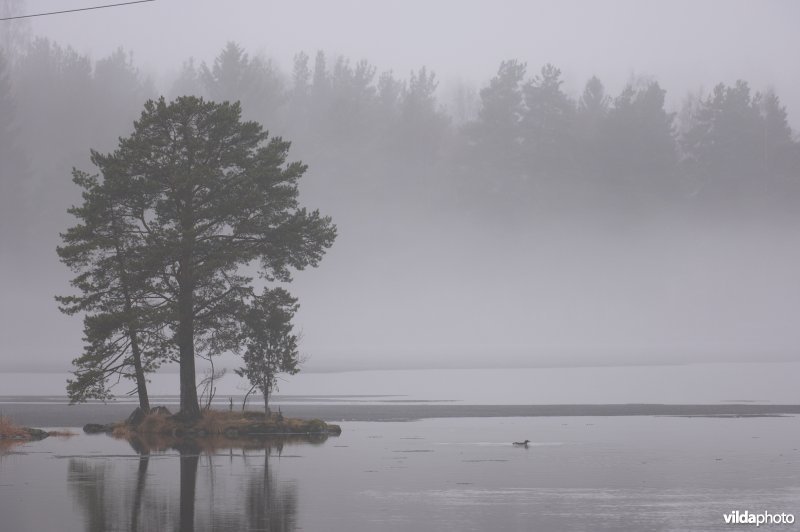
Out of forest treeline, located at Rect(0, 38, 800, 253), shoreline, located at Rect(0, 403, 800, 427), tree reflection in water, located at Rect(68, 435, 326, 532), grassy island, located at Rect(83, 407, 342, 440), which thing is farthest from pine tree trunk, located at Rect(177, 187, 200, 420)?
forest treeline, located at Rect(0, 38, 800, 253)

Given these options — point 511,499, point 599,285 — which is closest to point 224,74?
point 599,285

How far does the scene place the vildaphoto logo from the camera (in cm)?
2419

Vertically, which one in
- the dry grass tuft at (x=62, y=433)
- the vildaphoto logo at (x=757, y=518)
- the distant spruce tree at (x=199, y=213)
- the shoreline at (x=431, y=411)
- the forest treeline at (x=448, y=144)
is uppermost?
the forest treeline at (x=448, y=144)

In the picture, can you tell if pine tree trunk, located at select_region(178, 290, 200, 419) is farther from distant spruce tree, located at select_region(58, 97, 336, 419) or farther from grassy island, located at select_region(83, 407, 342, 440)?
grassy island, located at select_region(83, 407, 342, 440)

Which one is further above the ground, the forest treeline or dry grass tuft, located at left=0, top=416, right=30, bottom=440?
the forest treeline

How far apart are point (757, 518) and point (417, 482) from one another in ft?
33.6

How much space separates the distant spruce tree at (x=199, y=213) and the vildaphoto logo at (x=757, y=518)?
26879mm

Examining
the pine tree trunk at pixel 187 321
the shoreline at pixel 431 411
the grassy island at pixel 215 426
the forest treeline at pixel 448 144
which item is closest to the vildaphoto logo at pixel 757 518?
the grassy island at pixel 215 426

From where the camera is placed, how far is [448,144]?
17775 centimetres

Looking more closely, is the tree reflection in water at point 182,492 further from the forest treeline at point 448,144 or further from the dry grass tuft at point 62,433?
the forest treeline at point 448,144

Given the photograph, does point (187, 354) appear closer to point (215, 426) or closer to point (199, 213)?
point (215, 426)

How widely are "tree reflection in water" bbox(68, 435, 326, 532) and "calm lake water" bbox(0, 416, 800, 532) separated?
49 millimetres

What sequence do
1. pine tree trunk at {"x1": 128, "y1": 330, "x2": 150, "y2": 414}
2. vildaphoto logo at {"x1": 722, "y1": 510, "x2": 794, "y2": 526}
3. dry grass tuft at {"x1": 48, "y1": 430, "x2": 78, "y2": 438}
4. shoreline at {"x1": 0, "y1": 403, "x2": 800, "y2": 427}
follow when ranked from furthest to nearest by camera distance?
shoreline at {"x1": 0, "y1": 403, "x2": 800, "y2": 427}
pine tree trunk at {"x1": 128, "y1": 330, "x2": 150, "y2": 414}
dry grass tuft at {"x1": 48, "y1": 430, "x2": 78, "y2": 438}
vildaphoto logo at {"x1": 722, "y1": 510, "x2": 794, "y2": 526}

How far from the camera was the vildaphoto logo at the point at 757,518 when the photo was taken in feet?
79.4
